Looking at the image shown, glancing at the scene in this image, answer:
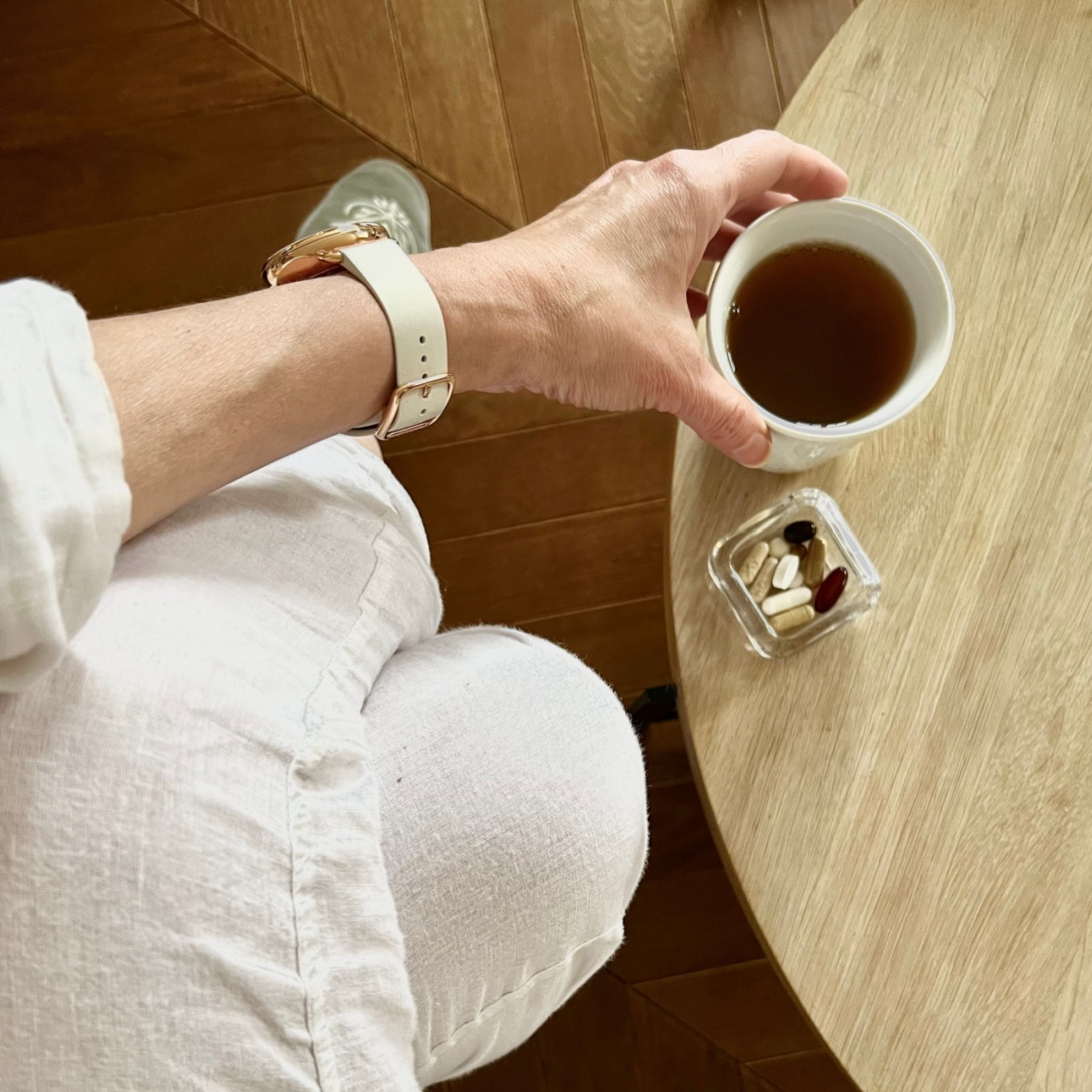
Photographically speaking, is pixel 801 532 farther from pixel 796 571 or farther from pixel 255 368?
pixel 255 368

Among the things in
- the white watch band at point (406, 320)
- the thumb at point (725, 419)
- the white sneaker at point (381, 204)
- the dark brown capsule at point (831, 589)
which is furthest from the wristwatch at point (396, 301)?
the white sneaker at point (381, 204)

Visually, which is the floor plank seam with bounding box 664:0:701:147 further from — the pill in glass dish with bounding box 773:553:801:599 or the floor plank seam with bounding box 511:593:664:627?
the pill in glass dish with bounding box 773:553:801:599

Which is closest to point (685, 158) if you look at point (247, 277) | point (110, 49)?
point (247, 277)

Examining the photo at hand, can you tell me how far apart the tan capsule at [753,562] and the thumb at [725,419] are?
0.05 meters

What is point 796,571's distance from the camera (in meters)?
0.54

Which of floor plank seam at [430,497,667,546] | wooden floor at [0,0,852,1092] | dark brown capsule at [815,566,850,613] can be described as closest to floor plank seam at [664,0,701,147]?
wooden floor at [0,0,852,1092]

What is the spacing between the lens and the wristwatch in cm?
52

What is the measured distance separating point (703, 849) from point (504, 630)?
574mm

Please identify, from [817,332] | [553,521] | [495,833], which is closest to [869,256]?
[817,332]

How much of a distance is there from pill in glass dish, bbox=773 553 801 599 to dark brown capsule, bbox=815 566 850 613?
0.02 m

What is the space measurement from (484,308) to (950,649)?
33cm

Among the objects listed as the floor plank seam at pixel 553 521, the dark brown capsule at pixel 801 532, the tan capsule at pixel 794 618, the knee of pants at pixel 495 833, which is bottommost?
the floor plank seam at pixel 553 521

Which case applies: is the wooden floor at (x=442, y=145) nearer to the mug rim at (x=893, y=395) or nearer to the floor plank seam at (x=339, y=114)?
the floor plank seam at (x=339, y=114)

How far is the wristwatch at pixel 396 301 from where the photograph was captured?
0.52 m
